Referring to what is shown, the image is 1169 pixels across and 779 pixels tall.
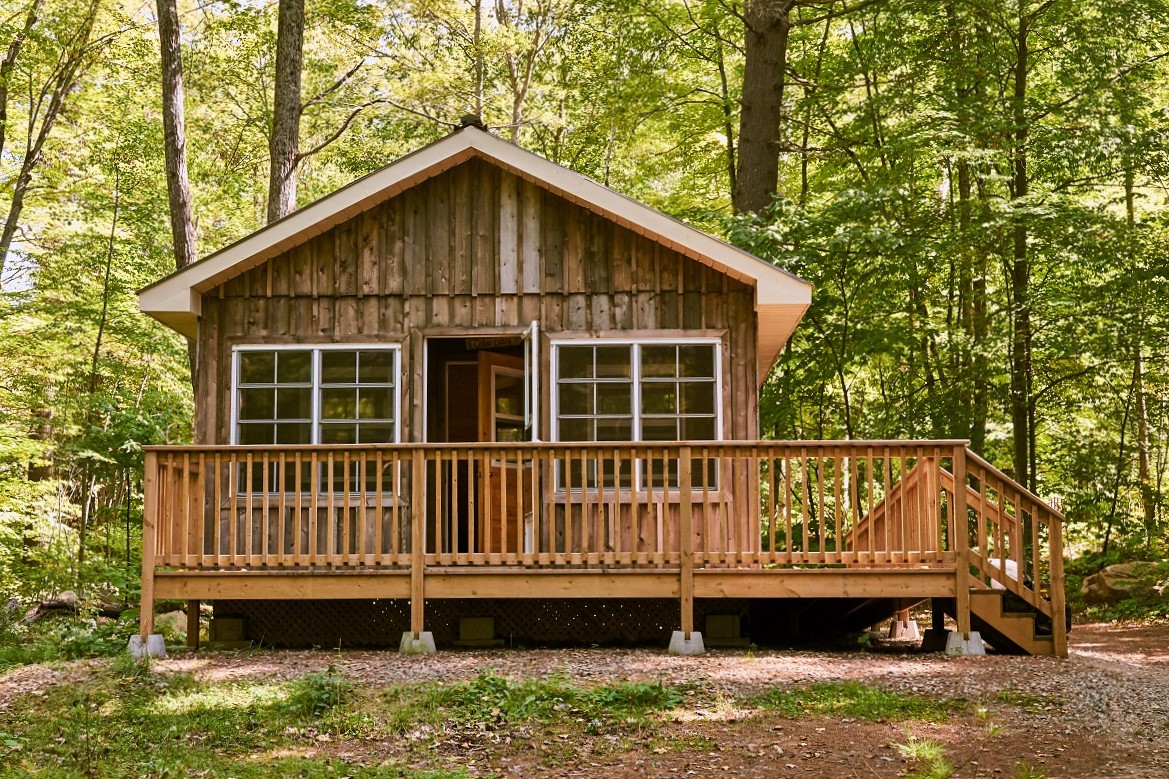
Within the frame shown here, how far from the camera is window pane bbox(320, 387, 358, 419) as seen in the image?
34.9 feet

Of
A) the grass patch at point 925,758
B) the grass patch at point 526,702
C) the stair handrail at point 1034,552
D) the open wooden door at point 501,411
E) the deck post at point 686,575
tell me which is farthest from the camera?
the open wooden door at point 501,411

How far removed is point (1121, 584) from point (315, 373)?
11.7 meters

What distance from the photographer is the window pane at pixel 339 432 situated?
10.6 meters

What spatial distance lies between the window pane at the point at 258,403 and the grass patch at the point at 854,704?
550 cm

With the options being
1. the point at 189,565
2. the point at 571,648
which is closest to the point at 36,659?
the point at 189,565

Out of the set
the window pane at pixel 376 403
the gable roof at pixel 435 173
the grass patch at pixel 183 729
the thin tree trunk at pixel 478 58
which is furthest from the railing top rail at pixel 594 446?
the thin tree trunk at pixel 478 58

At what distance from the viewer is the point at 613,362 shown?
10.7 metres

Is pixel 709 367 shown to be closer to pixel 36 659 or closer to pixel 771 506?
pixel 771 506

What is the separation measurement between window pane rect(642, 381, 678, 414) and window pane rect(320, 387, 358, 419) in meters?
2.72

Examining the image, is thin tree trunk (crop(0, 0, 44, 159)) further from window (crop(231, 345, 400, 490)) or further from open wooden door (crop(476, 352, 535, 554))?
open wooden door (crop(476, 352, 535, 554))

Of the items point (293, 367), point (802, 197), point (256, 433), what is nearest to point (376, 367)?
point (293, 367)

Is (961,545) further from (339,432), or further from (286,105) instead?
(286,105)

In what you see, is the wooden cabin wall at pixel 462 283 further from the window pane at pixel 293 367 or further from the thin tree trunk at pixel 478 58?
the thin tree trunk at pixel 478 58

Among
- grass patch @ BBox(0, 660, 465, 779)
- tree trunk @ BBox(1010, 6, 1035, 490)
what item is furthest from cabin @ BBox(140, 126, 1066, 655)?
tree trunk @ BBox(1010, 6, 1035, 490)
